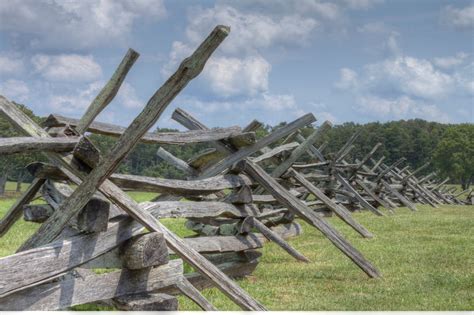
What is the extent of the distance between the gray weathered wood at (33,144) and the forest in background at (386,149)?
36462mm

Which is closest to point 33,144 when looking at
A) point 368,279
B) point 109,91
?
point 109,91

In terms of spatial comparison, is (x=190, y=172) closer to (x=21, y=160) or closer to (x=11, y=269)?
(x=11, y=269)

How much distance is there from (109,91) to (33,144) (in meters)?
0.85

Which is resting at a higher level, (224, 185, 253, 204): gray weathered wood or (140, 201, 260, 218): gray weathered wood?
(224, 185, 253, 204): gray weathered wood

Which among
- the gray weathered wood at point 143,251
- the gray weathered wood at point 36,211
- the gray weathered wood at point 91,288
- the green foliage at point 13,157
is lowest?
the green foliage at point 13,157

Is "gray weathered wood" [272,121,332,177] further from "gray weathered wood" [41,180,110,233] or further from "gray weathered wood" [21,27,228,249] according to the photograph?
"gray weathered wood" [21,27,228,249]

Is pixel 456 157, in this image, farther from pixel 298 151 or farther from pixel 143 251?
pixel 143 251

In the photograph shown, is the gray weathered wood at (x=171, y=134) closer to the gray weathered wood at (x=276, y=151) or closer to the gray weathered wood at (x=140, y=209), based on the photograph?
the gray weathered wood at (x=140, y=209)

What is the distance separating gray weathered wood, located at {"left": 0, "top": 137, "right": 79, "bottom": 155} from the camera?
12.5 feet

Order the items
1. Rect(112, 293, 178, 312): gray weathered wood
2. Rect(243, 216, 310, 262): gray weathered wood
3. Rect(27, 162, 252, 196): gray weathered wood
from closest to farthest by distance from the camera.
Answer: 1. Rect(112, 293, 178, 312): gray weathered wood
2. Rect(27, 162, 252, 196): gray weathered wood
3. Rect(243, 216, 310, 262): gray weathered wood

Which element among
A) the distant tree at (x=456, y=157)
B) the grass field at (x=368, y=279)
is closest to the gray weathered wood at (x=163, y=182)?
the grass field at (x=368, y=279)

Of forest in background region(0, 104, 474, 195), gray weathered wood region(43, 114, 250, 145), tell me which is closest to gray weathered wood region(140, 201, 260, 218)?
gray weathered wood region(43, 114, 250, 145)

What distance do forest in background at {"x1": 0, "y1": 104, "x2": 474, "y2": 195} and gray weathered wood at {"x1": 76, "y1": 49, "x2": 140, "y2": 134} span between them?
3596 centimetres

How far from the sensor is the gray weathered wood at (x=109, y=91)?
14.6ft
